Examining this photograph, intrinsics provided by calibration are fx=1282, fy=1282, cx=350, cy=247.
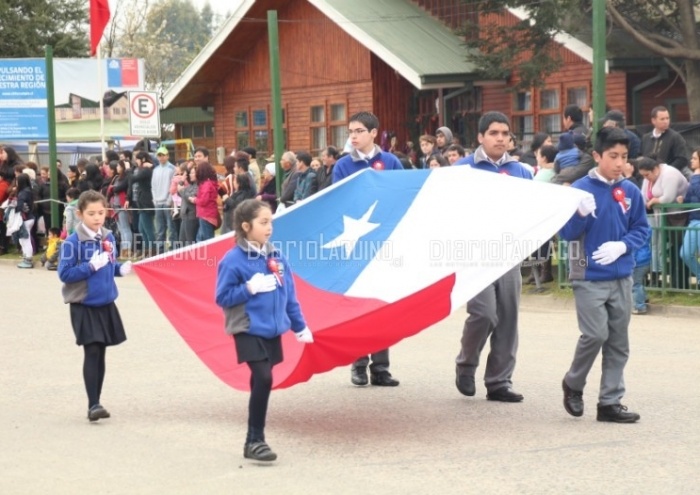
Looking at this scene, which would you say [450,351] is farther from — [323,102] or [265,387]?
[323,102]

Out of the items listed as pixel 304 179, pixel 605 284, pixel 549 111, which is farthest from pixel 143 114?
pixel 605 284

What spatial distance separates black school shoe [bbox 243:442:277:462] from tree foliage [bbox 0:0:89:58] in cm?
4636

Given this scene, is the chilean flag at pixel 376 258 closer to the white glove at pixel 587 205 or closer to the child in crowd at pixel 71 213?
the white glove at pixel 587 205

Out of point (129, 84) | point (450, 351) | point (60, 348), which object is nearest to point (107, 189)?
point (60, 348)

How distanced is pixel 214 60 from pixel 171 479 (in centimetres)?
3113

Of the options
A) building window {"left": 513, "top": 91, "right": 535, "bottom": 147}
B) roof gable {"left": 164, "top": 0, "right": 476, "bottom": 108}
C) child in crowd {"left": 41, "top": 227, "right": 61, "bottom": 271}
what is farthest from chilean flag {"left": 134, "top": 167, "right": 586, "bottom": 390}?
building window {"left": 513, "top": 91, "right": 535, "bottom": 147}

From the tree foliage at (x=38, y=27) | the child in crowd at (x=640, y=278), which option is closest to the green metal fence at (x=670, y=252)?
the child in crowd at (x=640, y=278)

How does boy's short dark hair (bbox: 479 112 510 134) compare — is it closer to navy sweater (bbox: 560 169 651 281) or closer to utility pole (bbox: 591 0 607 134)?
navy sweater (bbox: 560 169 651 281)

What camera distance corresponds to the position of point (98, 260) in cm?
891

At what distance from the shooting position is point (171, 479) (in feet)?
23.3

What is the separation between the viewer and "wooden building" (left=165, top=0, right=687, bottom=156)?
28766mm

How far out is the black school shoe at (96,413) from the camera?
8828mm

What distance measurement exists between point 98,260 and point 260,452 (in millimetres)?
2242

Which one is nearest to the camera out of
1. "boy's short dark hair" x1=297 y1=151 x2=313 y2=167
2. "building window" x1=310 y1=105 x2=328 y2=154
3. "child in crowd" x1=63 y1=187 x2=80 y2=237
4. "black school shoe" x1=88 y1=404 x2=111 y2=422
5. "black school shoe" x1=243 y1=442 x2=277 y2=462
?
"black school shoe" x1=243 y1=442 x2=277 y2=462
